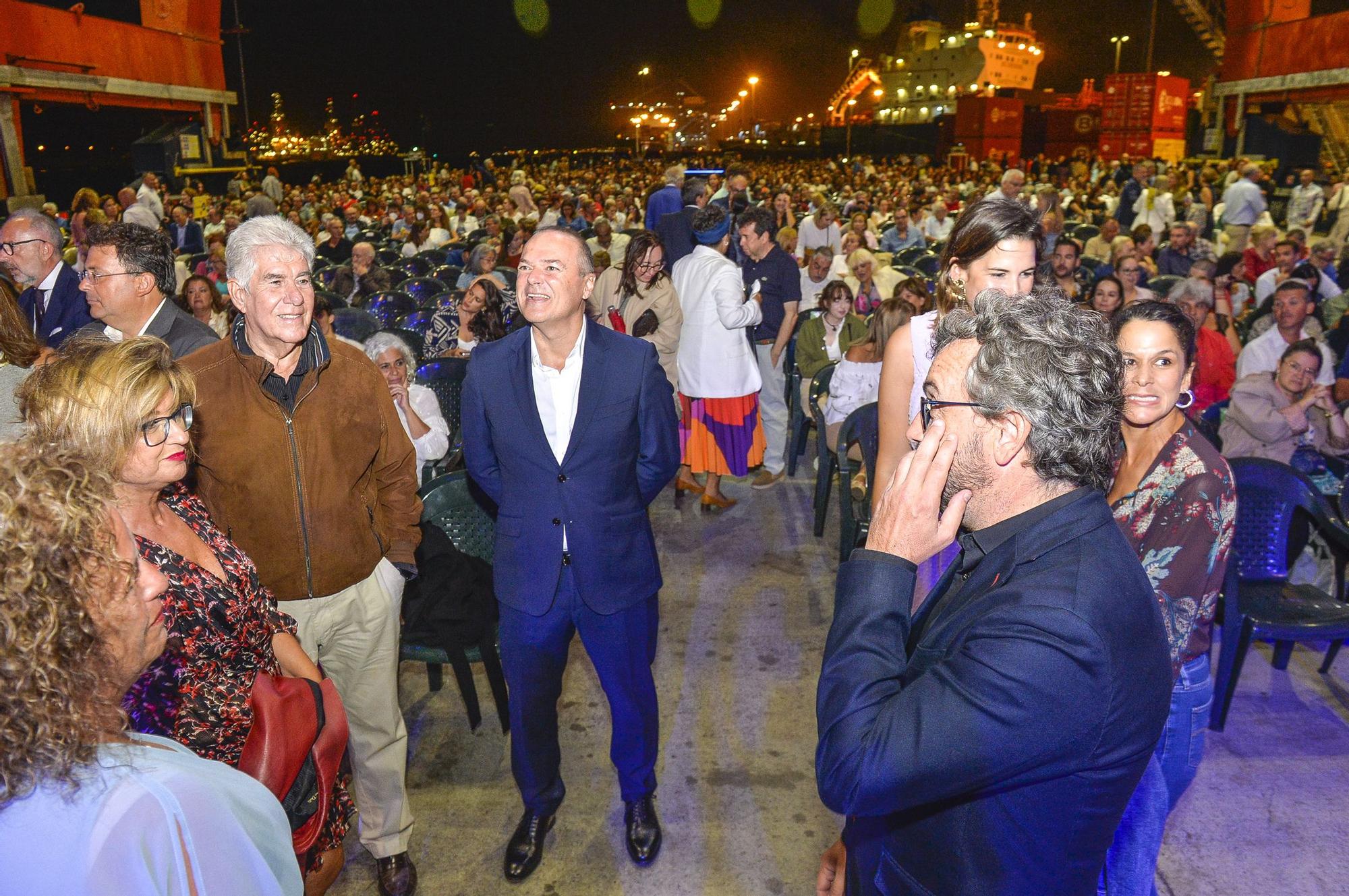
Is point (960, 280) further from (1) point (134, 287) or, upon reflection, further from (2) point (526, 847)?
(1) point (134, 287)

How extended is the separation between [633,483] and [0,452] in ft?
6.23

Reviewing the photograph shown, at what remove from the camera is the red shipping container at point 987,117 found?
40406 millimetres

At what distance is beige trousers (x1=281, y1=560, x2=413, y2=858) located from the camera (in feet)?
8.87

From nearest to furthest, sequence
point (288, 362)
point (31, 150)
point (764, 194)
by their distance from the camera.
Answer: point (288, 362) < point (764, 194) < point (31, 150)

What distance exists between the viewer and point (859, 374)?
18.2 feet

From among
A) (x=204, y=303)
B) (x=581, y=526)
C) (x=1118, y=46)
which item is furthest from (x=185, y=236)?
(x=1118, y=46)

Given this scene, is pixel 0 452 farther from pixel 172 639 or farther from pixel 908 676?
pixel 908 676

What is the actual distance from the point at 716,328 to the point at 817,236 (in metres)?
5.71

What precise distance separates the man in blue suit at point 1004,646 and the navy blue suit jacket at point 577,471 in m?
1.42

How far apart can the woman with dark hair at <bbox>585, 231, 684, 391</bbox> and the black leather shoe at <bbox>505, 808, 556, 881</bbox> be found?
3.34 m

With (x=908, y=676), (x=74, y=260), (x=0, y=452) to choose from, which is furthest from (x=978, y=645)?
(x=74, y=260)

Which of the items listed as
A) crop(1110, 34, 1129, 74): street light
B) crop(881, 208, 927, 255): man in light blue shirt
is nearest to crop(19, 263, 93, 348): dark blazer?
crop(881, 208, 927, 255): man in light blue shirt

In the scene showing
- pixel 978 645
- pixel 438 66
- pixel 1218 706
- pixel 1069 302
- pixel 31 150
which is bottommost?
pixel 1218 706

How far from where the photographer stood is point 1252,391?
15.1 feet
